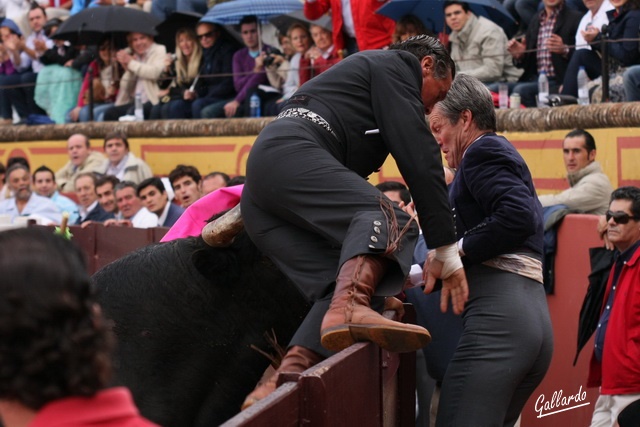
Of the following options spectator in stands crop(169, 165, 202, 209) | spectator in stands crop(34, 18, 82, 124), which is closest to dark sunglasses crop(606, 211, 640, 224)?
spectator in stands crop(169, 165, 202, 209)

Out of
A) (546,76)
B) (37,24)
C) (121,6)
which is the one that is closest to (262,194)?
(546,76)

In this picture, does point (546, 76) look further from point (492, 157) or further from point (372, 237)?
point (372, 237)

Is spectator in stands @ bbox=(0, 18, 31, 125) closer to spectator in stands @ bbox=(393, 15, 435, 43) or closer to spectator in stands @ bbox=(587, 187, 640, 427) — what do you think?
spectator in stands @ bbox=(393, 15, 435, 43)

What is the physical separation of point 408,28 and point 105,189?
9.80 ft

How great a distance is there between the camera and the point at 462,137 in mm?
3938

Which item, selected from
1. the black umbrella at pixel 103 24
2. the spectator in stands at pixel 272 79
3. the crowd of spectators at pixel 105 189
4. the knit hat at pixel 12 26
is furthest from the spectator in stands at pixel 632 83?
the knit hat at pixel 12 26

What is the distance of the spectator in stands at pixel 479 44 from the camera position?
29.0 feet

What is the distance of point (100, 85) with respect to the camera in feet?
43.2

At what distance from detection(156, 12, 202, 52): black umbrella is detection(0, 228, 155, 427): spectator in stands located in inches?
407

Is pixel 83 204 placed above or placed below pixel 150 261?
below

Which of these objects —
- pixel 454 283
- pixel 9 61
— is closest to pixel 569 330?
pixel 454 283

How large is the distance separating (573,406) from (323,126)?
370cm

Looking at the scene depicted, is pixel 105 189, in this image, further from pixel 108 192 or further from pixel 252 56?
pixel 252 56

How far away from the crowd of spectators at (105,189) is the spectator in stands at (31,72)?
2.12 m
